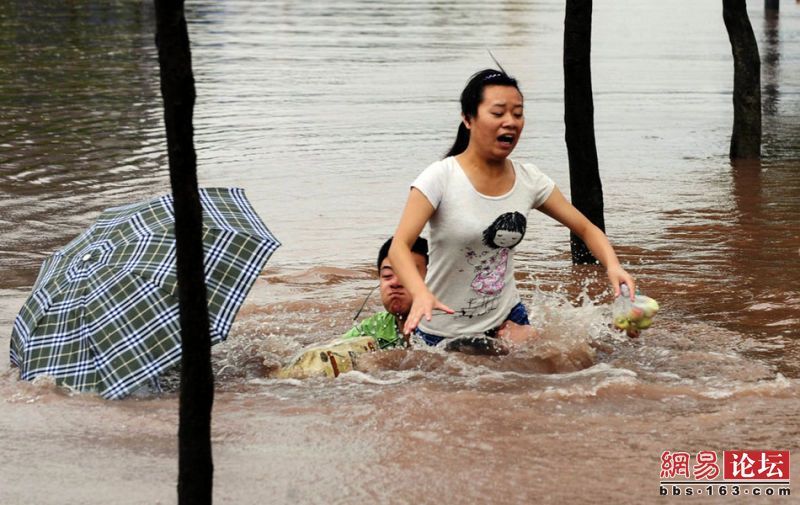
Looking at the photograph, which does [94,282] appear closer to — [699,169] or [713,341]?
[713,341]

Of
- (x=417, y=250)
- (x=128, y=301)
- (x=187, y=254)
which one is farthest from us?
(x=417, y=250)

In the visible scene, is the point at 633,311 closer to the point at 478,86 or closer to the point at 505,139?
the point at 505,139

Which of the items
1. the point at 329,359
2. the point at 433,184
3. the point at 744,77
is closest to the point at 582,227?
the point at 433,184

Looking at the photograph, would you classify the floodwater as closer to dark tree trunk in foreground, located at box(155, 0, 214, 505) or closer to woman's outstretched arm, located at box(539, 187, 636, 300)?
woman's outstretched arm, located at box(539, 187, 636, 300)

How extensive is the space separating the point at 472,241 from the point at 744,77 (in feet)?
23.2

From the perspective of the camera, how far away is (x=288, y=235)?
384 inches

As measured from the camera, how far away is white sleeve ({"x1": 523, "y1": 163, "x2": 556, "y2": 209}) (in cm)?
601

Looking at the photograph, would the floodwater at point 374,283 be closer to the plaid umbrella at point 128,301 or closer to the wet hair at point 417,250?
the plaid umbrella at point 128,301

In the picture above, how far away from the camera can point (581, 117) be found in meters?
8.45

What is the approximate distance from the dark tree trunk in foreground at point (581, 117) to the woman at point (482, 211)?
2.45m

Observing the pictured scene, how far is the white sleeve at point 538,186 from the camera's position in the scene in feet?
19.7

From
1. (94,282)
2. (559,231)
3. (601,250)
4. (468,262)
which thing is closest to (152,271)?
(94,282)

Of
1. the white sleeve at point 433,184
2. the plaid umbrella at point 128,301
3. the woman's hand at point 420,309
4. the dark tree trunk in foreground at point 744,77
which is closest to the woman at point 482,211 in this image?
the white sleeve at point 433,184
